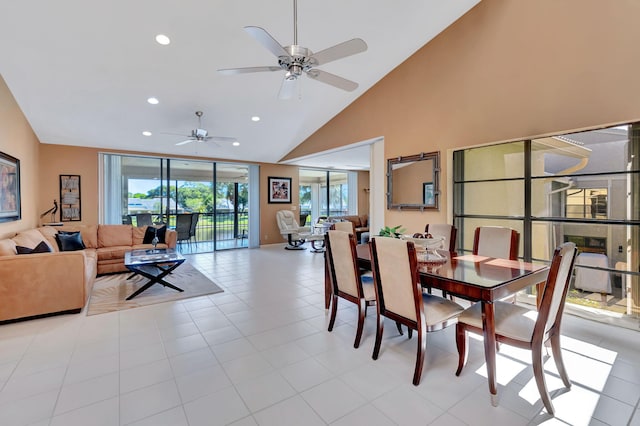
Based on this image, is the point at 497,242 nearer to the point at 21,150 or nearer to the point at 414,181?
the point at 414,181

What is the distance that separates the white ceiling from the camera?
10.8 ft

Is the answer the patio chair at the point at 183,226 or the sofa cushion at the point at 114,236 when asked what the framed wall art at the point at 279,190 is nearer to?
the patio chair at the point at 183,226

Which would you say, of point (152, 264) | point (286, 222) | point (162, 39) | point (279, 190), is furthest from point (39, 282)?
point (279, 190)

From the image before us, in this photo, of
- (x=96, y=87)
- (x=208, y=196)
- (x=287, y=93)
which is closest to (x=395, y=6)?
(x=287, y=93)

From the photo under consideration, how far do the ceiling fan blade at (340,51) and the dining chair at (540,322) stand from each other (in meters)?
2.06

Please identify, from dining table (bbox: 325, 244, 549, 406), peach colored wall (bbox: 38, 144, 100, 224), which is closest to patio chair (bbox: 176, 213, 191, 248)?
peach colored wall (bbox: 38, 144, 100, 224)

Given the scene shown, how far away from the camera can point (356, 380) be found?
215 cm

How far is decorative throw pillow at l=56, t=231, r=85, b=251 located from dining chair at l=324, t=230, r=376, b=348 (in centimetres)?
460

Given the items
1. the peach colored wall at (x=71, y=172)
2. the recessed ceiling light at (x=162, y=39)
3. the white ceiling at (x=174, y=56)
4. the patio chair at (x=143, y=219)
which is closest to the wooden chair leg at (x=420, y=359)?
the white ceiling at (x=174, y=56)

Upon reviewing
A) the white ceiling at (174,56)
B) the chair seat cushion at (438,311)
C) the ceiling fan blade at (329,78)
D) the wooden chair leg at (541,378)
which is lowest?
the wooden chair leg at (541,378)

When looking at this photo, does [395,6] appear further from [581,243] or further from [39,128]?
[39,128]

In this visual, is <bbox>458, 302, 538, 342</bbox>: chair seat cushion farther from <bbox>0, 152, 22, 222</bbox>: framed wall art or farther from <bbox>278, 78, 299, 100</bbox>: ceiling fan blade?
<bbox>0, 152, 22, 222</bbox>: framed wall art

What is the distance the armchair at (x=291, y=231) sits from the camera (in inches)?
323

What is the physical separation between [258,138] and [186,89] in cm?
236
